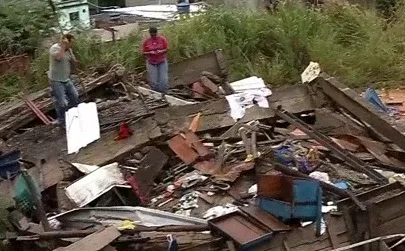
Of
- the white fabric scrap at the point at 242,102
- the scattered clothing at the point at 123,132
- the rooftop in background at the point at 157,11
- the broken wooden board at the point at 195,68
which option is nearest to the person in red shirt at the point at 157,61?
the broken wooden board at the point at 195,68

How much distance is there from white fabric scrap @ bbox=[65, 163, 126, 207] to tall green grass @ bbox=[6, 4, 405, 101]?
16.4 ft

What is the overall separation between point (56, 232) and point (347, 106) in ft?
14.0

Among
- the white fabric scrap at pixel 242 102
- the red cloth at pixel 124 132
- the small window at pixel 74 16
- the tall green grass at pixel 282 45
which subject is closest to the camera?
the red cloth at pixel 124 132

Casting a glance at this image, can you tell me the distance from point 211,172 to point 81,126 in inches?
89.6

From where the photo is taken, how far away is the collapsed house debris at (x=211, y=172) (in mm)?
7320

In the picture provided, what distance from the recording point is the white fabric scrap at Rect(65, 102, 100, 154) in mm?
→ 9688

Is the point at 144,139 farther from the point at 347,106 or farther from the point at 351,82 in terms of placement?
the point at 351,82

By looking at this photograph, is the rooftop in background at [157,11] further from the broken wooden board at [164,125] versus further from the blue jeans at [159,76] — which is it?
the broken wooden board at [164,125]

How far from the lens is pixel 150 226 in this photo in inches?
298

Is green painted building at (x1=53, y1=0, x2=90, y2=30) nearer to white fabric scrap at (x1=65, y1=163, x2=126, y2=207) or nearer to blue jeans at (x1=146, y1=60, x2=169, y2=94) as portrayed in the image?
blue jeans at (x1=146, y1=60, x2=169, y2=94)

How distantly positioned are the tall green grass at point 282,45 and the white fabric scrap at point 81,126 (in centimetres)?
297

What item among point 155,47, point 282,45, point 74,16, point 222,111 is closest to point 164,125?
point 222,111

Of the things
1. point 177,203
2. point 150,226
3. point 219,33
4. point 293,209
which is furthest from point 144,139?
point 219,33

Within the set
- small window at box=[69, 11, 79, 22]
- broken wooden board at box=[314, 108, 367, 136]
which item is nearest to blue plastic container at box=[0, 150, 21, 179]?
broken wooden board at box=[314, 108, 367, 136]
